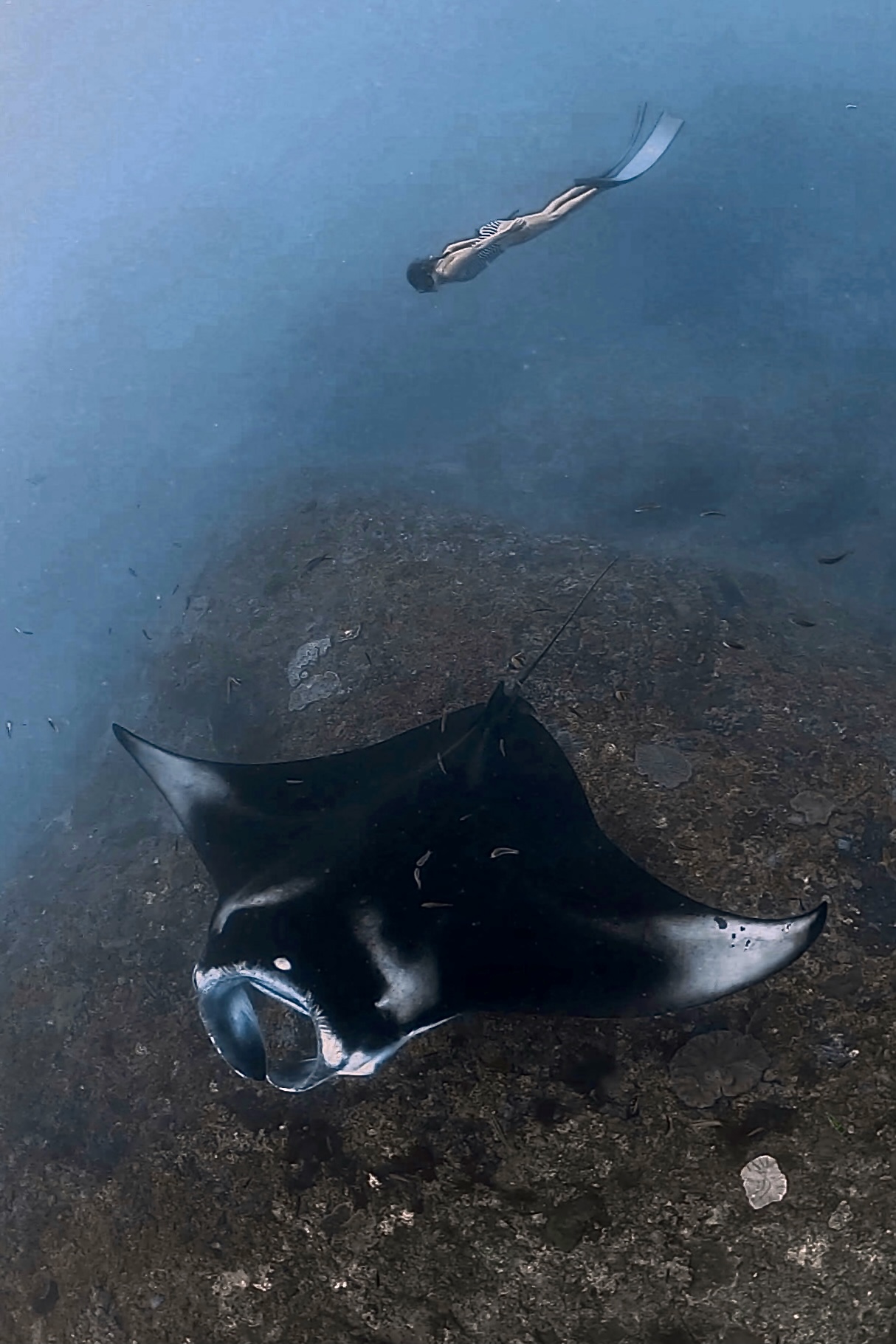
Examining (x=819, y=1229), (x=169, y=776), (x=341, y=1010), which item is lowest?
(x=819, y=1229)

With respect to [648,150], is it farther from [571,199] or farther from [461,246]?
[461,246]

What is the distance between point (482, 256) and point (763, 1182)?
8318 mm

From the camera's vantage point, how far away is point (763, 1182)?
12.8 feet

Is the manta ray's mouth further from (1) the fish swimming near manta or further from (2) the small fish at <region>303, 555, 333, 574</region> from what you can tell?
(2) the small fish at <region>303, 555, 333, 574</region>

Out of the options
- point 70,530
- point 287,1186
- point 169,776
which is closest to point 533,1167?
point 287,1186

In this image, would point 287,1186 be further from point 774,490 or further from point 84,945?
point 774,490

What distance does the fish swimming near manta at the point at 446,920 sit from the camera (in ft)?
12.3

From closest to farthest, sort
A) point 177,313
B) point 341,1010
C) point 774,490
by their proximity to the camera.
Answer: point 341,1010
point 774,490
point 177,313

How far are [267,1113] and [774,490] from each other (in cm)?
811

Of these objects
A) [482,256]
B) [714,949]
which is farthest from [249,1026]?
[482,256]

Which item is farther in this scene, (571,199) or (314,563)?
(571,199)

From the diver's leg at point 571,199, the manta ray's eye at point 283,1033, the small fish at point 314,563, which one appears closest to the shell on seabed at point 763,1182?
the manta ray's eye at point 283,1033

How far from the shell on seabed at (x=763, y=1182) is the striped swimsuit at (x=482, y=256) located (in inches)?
320

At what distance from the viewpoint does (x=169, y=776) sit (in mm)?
4996
